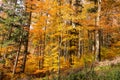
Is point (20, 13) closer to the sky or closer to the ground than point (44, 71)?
closer to the sky

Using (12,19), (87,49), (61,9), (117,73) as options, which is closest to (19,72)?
(12,19)

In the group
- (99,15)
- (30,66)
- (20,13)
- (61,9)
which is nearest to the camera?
(61,9)

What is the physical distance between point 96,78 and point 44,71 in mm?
13957

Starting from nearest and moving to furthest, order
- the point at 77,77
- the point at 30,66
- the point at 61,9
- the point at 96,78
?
1. the point at 96,78
2. the point at 77,77
3. the point at 61,9
4. the point at 30,66

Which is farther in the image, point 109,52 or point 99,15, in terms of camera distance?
point 109,52

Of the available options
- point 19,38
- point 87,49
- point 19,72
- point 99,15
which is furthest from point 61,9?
point 87,49

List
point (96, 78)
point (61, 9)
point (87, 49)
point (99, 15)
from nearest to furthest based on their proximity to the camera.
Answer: point (96, 78), point (61, 9), point (99, 15), point (87, 49)

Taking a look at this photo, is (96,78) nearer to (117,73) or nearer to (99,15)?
(117,73)

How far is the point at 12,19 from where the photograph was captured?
20422 mm

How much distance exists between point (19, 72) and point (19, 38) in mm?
3423

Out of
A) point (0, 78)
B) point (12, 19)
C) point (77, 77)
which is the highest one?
point (12, 19)

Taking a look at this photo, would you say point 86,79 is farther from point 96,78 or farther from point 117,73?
point 117,73

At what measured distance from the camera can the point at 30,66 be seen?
79.4 feet

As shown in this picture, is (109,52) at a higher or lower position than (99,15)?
lower
